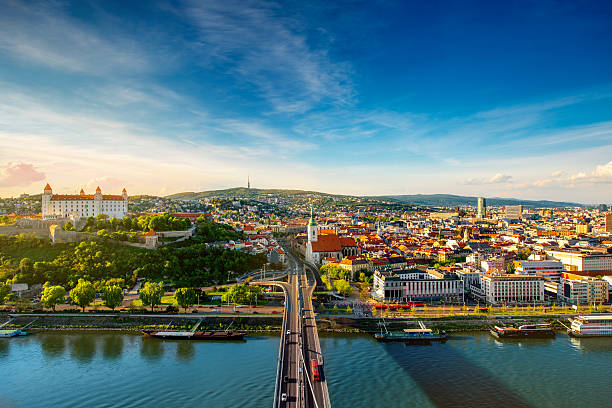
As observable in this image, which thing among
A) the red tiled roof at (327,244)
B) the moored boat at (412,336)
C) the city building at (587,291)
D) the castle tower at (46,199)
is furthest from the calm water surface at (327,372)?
the castle tower at (46,199)

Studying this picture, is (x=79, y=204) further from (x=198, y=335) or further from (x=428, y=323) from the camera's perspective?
(x=428, y=323)

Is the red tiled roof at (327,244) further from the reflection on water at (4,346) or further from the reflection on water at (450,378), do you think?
the reflection on water at (4,346)

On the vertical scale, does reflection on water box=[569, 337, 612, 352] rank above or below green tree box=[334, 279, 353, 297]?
below

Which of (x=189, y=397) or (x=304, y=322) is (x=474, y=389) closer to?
(x=304, y=322)

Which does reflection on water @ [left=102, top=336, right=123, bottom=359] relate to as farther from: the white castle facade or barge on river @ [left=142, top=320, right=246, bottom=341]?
the white castle facade

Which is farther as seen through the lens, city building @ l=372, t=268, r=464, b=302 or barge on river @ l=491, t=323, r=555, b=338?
city building @ l=372, t=268, r=464, b=302

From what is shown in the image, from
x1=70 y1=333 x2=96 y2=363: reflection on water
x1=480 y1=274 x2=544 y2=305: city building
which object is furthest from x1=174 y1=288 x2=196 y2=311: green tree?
x1=480 y1=274 x2=544 y2=305: city building
